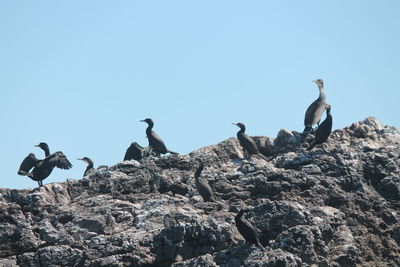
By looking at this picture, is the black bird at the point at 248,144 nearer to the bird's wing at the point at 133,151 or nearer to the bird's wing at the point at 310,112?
the bird's wing at the point at 310,112

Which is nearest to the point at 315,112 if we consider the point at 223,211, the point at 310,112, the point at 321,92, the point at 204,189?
the point at 310,112

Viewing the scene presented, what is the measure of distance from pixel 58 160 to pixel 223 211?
6.96 meters

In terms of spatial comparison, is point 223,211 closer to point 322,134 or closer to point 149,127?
point 322,134

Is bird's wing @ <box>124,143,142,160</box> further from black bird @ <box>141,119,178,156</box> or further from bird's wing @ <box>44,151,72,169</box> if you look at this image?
bird's wing @ <box>44,151,72,169</box>

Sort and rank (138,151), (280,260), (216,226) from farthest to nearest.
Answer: (138,151) → (216,226) → (280,260)

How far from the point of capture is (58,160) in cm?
2912

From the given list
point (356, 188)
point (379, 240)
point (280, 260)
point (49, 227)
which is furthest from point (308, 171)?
point (49, 227)

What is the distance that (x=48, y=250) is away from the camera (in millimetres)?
22719

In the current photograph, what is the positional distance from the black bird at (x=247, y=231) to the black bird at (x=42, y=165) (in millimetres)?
8171

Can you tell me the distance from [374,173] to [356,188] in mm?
871

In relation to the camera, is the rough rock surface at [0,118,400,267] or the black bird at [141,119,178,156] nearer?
the rough rock surface at [0,118,400,267]

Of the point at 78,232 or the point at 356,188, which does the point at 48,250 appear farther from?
the point at 356,188

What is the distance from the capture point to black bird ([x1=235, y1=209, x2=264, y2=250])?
21922 millimetres

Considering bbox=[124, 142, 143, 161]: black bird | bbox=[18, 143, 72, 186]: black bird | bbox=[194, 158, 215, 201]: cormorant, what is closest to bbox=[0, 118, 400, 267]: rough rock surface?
bbox=[194, 158, 215, 201]: cormorant
